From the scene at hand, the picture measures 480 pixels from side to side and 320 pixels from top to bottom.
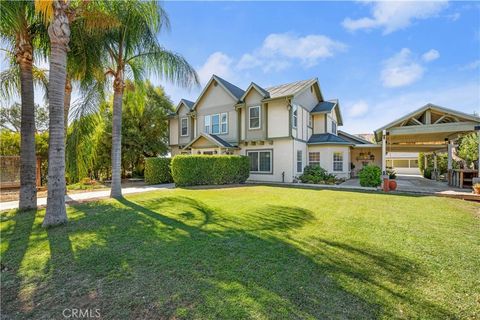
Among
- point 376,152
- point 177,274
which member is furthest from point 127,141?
point 376,152

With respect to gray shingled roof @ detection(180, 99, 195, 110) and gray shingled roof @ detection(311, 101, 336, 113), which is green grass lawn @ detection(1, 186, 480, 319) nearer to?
gray shingled roof @ detection(311, 101, 336, 113)

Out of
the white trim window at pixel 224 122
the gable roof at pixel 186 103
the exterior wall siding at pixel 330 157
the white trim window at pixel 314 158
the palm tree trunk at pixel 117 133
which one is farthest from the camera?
the gable roof at pixel 186 103

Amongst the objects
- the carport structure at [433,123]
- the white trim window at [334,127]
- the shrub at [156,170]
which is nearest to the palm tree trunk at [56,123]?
the shrub at [156,170]

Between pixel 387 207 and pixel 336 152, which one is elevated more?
pixel 336 152

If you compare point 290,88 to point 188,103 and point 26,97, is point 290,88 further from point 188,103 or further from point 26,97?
point 26,97

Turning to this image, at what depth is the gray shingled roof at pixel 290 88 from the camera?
1762 cm

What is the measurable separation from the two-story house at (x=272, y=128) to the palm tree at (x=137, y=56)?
832 cm

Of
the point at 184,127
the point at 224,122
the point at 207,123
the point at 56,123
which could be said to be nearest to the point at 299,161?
the point at 224,122

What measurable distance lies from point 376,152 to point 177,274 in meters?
24.8

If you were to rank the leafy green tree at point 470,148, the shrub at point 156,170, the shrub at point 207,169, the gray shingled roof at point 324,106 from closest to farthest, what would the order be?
the shrub at point 207,169 < the shrub at point 156,170 < the leafy green tree at point 470,148 < the gray shingled roof at point 324,106

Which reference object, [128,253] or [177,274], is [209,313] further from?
[128,253]

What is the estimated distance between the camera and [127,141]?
19641 millimetres

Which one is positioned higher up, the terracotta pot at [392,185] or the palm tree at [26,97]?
the palm tree at [26,97]

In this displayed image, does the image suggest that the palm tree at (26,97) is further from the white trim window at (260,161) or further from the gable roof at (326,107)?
the gable roof at (326,107)
